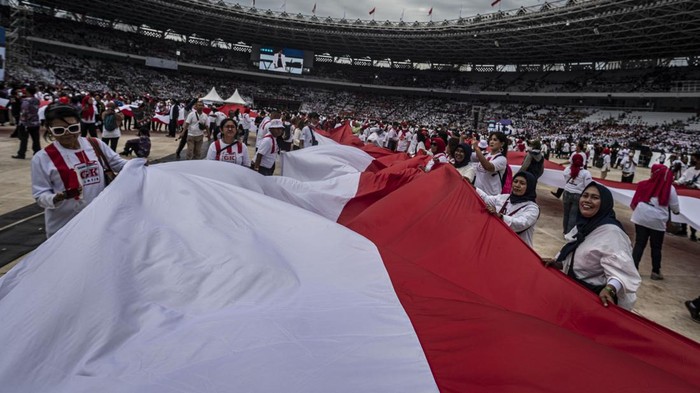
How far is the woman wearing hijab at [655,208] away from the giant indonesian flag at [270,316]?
11.9ft

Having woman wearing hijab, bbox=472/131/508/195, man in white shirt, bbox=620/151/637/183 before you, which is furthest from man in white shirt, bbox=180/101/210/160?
man in white shirt, bbox=620/151/637/183

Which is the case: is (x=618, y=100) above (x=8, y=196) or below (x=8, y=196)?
above

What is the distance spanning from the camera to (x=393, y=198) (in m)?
4.19

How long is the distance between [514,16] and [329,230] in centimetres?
3572

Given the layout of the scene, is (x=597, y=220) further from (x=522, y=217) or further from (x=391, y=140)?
(x=391, y=140)

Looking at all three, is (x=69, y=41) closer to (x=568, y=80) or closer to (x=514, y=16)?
(x=514, y=16)

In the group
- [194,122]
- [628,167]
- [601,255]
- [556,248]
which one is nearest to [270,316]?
[601,255]

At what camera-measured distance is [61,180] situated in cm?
284

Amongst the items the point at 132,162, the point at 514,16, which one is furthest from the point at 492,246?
the point at 514,16

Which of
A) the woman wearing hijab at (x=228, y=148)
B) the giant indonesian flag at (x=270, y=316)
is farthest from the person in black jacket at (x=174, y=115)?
the giant indonesian flag at (x=270, y=316)

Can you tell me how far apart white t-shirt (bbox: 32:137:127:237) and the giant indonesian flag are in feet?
1.78

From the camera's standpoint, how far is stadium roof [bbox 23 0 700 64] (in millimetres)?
28047

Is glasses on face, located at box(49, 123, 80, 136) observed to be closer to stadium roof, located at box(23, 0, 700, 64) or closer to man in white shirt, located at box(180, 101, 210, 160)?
man in white shirt, located at box(180, 101, 210, 160)

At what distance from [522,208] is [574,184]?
3433mm
